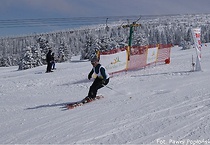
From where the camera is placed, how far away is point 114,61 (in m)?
15.6

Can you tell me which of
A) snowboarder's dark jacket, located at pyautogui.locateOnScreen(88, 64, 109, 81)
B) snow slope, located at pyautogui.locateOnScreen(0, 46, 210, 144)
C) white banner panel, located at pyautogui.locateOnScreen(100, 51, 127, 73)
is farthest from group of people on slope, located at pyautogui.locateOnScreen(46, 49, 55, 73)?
snowboarder's dark jacket, located at pyautogui.locateOnScreen(88, 64, 109, 81)

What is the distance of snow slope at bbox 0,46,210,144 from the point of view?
5.56 metres

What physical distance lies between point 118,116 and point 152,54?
37.2 ft

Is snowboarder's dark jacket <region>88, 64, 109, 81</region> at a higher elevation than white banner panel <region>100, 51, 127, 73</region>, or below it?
higher

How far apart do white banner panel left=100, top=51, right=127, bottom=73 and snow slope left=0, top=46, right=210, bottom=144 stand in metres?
2.11

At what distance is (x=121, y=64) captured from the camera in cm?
1606

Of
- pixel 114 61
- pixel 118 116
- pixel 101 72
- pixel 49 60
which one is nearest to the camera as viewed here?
pixel 118 116

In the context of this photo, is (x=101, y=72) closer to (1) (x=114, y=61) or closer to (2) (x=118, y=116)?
(2) (x=118, y=116)

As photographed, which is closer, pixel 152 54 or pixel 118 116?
pixel 118 116

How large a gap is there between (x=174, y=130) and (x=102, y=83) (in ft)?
15.4

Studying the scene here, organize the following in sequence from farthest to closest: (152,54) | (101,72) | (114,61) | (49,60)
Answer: (49,60), (152,54), (114,61), (101,72)

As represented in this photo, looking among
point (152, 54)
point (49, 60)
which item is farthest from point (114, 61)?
point (49, 60)

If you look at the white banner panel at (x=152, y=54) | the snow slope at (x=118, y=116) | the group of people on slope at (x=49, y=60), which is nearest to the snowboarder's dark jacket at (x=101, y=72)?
the snow slope at (x=118, y=116)

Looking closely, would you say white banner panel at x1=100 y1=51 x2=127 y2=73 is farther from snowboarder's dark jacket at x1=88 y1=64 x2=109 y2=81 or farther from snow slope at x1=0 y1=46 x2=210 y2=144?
snowboarder's dark jacket at x1=88 y1=64 x2=109 y2=81
